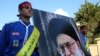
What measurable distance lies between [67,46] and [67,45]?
0.08ft

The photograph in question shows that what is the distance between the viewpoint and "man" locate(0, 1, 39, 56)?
450cm

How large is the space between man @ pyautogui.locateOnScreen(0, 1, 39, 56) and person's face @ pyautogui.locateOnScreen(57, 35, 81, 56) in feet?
1.19

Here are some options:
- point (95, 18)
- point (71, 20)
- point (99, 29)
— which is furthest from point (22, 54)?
point (95, 18)

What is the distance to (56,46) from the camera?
15.1ft

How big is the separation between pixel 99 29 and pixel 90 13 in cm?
333

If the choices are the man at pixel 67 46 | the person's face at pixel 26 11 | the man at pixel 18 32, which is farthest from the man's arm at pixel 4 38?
the man at pixel 67 46

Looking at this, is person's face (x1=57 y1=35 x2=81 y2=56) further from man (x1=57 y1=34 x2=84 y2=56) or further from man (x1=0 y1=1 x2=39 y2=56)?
man (x1=0 y1=1 x2=39 y2=56)

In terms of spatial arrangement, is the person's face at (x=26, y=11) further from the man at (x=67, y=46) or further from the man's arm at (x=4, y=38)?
the man at (x=67, y=46)

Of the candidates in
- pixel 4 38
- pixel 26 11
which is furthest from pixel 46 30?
pixel 4 38

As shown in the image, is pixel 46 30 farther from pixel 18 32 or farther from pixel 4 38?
pixel 4 38

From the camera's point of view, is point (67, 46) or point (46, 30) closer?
point (46, 30)

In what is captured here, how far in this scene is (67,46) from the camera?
15.4ft

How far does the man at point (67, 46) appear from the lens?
182 inches

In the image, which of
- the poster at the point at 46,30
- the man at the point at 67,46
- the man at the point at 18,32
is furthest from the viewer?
the man at the point at 67,46
